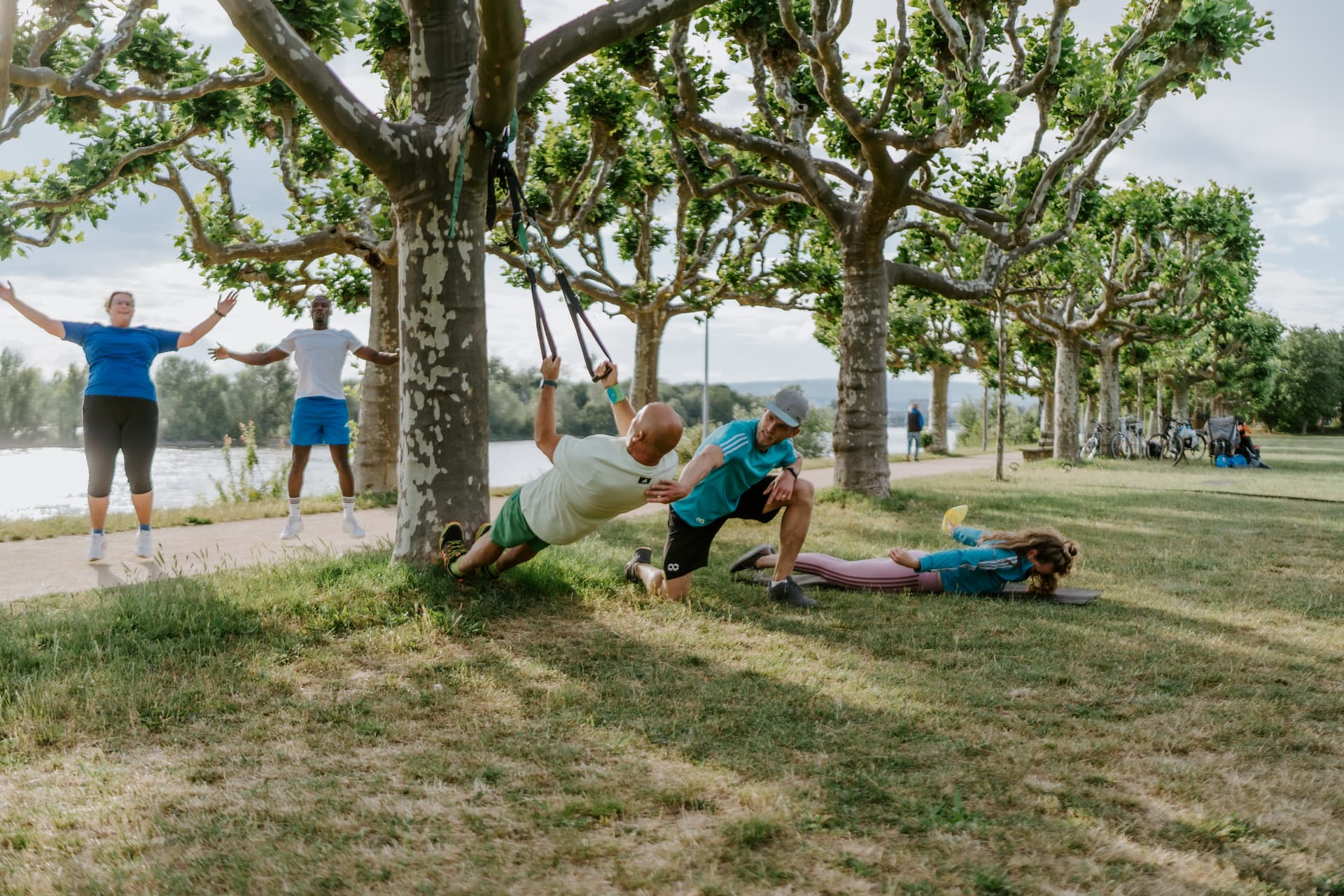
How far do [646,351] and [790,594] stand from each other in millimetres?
16270

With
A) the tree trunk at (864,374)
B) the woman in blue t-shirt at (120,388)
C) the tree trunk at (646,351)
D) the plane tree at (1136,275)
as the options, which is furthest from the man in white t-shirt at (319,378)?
the plane tree at (1136,275)

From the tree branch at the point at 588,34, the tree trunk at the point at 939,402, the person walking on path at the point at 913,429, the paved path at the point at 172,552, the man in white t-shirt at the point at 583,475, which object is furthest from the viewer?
the tree trunk at the point at 939,402

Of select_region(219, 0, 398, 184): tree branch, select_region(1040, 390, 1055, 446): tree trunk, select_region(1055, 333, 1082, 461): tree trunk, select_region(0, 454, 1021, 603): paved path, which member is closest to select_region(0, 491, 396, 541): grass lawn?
select_region(0, 454, 1021, 603): paved path

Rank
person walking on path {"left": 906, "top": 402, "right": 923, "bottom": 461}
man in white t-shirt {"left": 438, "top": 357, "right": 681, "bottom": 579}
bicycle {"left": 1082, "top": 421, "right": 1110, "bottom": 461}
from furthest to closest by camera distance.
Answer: person walking on path {"left": 906, "top": 402, "right": 923, "bottom": 461}, bicycle {"left": 1082, "top": 421, "right": 1110, "bottom": 461}, man in white t-shirt {"left": 438, "top": 357, "right": 681, "bottom": 579}

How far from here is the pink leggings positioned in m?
7.09

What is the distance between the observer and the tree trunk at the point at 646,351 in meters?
22.4

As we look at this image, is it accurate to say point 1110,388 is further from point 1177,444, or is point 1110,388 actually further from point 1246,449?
point 1246,449

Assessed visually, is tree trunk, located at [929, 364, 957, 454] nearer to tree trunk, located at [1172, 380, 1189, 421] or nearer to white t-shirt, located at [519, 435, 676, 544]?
tree trunk, located at [1172, 380, 1189, 421]

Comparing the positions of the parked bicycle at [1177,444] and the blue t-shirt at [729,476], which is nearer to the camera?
the blue t-shirt at [729,476]

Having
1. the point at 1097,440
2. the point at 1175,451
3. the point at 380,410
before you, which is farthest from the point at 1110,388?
the point at 380,410

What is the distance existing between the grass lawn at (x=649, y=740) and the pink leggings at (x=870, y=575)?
286mm

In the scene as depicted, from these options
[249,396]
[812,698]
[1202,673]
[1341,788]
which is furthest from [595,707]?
[249,396]

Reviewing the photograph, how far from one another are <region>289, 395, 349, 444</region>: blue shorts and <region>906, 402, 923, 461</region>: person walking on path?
79.9 ft

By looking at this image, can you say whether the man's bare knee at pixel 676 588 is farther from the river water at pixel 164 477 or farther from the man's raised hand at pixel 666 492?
the river water at pixel 164 477
